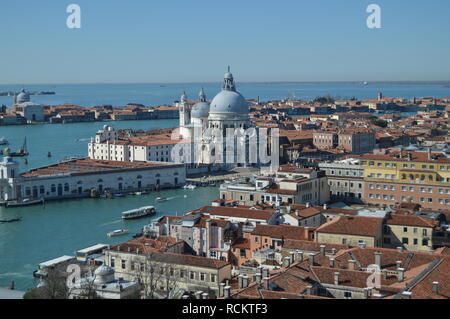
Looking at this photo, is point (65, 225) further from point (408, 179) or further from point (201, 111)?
point (201, 111)

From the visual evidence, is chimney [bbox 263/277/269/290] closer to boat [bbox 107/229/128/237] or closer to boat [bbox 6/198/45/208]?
boat [bbox 107/229/128/237]

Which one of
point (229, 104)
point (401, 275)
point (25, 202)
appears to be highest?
point (229, 104)

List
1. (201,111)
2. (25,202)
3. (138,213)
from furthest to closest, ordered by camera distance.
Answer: (201,111), (25,202), (138,213)

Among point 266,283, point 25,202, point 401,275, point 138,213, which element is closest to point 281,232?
point 401,275

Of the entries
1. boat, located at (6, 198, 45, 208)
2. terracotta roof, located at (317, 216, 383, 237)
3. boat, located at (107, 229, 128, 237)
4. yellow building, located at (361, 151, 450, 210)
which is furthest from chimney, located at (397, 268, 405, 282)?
boat, located at (6, 198, 45, 208)

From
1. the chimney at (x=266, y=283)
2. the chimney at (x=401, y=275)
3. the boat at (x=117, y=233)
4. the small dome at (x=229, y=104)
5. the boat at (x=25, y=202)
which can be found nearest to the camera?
the chimney at (x=266, y=283)

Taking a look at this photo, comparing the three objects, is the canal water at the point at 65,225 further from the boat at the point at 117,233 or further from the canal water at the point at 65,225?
the boat at the point at 117,233

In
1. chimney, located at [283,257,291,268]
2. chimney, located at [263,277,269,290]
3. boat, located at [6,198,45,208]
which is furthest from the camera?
boat, located at [6,198,45,208]

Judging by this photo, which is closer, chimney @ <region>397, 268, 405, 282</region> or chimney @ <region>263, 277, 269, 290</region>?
chimney @ <region>263, 277, 269, 290</region>

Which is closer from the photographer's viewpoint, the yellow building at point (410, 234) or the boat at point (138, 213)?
the yellow building at point (410, 234)

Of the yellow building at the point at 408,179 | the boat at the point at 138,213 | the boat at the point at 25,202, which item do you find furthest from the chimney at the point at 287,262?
the boat at the point at 25,202

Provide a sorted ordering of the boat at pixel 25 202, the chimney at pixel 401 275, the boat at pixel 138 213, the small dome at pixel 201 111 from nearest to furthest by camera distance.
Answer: the chimney at pixel 401 275, the boat at pixel 138 213, the boat at pixel 25 202, the small dome at pixel 201 111
